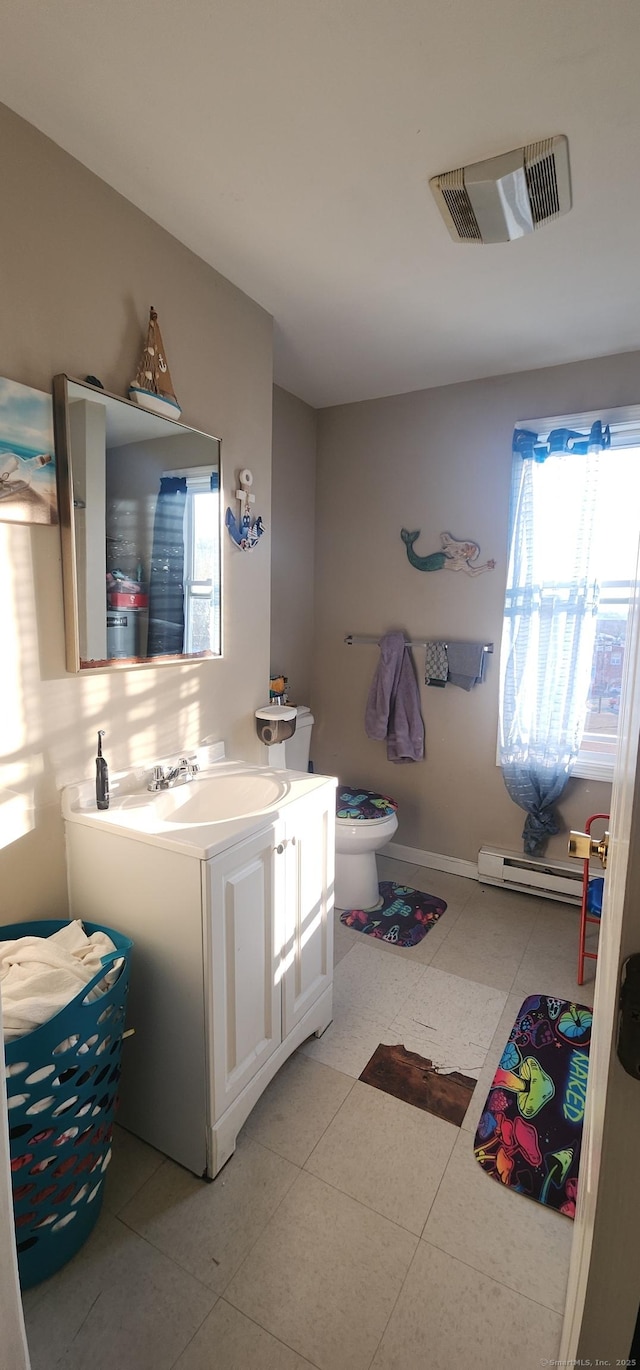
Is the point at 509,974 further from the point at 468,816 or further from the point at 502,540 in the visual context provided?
the point at 502,540

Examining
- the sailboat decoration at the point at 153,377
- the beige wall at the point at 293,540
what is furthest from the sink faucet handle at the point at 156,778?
the beige wall at the point at 293,540

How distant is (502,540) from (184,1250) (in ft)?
8.75

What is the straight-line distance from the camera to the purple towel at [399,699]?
2920mm

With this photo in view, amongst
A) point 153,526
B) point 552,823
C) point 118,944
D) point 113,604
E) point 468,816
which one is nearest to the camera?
point 118,944

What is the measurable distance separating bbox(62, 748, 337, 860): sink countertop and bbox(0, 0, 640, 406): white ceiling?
5.13 feet

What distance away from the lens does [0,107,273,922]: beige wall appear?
127 centimetres

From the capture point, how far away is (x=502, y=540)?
2.66m

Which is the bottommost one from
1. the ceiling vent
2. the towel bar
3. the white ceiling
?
the towel bar

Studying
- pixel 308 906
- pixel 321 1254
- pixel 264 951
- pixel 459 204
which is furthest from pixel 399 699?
pixel 321 1254

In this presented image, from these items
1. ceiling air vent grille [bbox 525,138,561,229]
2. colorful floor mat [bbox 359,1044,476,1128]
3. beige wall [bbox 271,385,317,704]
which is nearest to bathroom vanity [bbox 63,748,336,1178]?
colorful floor mat [bbox 359,1044,476,1128]

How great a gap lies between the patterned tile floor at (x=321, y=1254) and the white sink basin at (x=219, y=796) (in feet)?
2.65

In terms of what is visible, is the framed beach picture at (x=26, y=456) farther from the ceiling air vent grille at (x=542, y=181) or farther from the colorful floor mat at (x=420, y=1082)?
the colorful floor mat at (x=420, y=1082)

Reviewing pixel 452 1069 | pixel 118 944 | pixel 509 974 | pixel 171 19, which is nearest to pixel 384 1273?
pixel 452 1069

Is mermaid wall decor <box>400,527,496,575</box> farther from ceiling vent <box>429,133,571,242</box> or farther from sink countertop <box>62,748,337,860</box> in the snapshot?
sink countertop <box>62,748,337,860</box>
